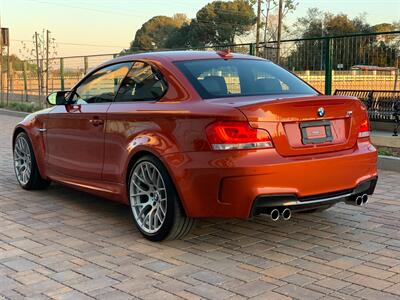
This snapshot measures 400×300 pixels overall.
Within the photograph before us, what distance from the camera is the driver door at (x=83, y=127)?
5359 mm

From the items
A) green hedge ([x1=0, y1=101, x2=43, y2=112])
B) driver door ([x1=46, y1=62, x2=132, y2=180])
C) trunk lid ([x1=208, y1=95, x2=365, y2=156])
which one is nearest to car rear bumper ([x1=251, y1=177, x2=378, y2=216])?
trunk lid ([x1=208, y1=95, x2=365, y2=156])

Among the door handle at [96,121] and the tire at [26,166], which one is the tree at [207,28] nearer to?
the tire at [26,166]

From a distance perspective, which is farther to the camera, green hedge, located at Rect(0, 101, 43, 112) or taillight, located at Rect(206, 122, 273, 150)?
green hedge, located at Rect(0, 101, 43, 112)

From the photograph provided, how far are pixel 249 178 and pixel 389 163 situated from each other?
15.1 ft

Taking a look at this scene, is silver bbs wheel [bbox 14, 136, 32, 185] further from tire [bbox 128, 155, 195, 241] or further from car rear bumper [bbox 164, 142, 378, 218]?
car rear bumper [bbox 164, 142, 378, 218]

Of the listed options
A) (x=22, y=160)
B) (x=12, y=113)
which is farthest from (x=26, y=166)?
(x=12, y=113)

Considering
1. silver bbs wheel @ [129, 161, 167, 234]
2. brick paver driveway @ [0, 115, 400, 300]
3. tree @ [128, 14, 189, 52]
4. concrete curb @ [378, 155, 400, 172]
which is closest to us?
brick paver driveway @ [0, 115, 400, 300]

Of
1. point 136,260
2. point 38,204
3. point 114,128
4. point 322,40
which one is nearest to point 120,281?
point 136,260

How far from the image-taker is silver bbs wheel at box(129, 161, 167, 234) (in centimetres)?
458

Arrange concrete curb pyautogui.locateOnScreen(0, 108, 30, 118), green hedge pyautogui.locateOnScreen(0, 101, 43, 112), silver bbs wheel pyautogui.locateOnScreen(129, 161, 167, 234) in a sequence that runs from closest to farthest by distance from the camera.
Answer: silver bbs wheel pyautogui.locateOnScreen(129, 161, 167, 234) → concrete curb pyautogui.locateOnScreen(0, 108, 30, 118) → green hedge pyautogui.locateOnScreen(0, 101, 43, 112)

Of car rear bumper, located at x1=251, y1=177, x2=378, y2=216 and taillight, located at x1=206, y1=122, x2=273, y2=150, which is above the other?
taillight, located at x1=206, y1=122, x2=273, y2=150

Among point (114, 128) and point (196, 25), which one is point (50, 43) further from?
point (196, 25)

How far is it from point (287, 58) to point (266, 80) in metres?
7.37

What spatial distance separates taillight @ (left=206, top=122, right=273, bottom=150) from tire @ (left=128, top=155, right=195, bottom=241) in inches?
24.5
